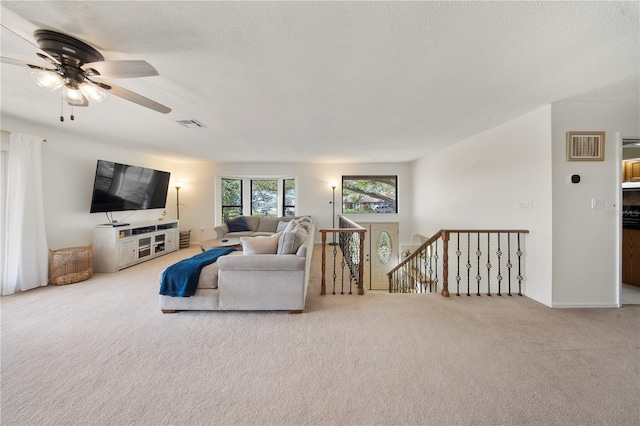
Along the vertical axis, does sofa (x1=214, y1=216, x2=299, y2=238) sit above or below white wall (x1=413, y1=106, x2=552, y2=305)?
below

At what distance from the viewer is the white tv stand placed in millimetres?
4293

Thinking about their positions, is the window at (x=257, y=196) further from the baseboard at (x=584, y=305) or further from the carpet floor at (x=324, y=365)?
the baseboard at (x=584, y=305)

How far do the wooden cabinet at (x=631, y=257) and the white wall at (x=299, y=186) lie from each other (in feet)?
13.0

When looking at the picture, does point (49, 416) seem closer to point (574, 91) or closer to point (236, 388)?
point (236, 388)

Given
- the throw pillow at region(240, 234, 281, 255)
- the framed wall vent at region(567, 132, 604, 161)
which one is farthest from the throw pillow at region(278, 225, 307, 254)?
the framed wall vent at region(567, 132, 604, 161)

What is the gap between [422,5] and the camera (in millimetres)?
Answer: 1389

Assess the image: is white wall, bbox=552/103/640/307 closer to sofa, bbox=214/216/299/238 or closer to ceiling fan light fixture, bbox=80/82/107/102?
ceiling fan light fixture, bbox=80/82/107/102

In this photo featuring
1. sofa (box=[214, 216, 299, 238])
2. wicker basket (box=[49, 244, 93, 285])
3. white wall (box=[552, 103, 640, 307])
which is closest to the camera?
white wall (box=[552, 103, 640, 307])

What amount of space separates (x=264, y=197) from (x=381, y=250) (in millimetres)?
4003

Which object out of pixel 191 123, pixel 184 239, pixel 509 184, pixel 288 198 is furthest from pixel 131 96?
pixel 288 198

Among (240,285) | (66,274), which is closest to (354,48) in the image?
(240,285)

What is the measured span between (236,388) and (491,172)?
4.30m

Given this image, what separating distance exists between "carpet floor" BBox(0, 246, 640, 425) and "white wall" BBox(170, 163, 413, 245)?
4.24 m

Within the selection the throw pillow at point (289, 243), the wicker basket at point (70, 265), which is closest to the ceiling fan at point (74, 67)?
the throw pillow at point (289, 243)
